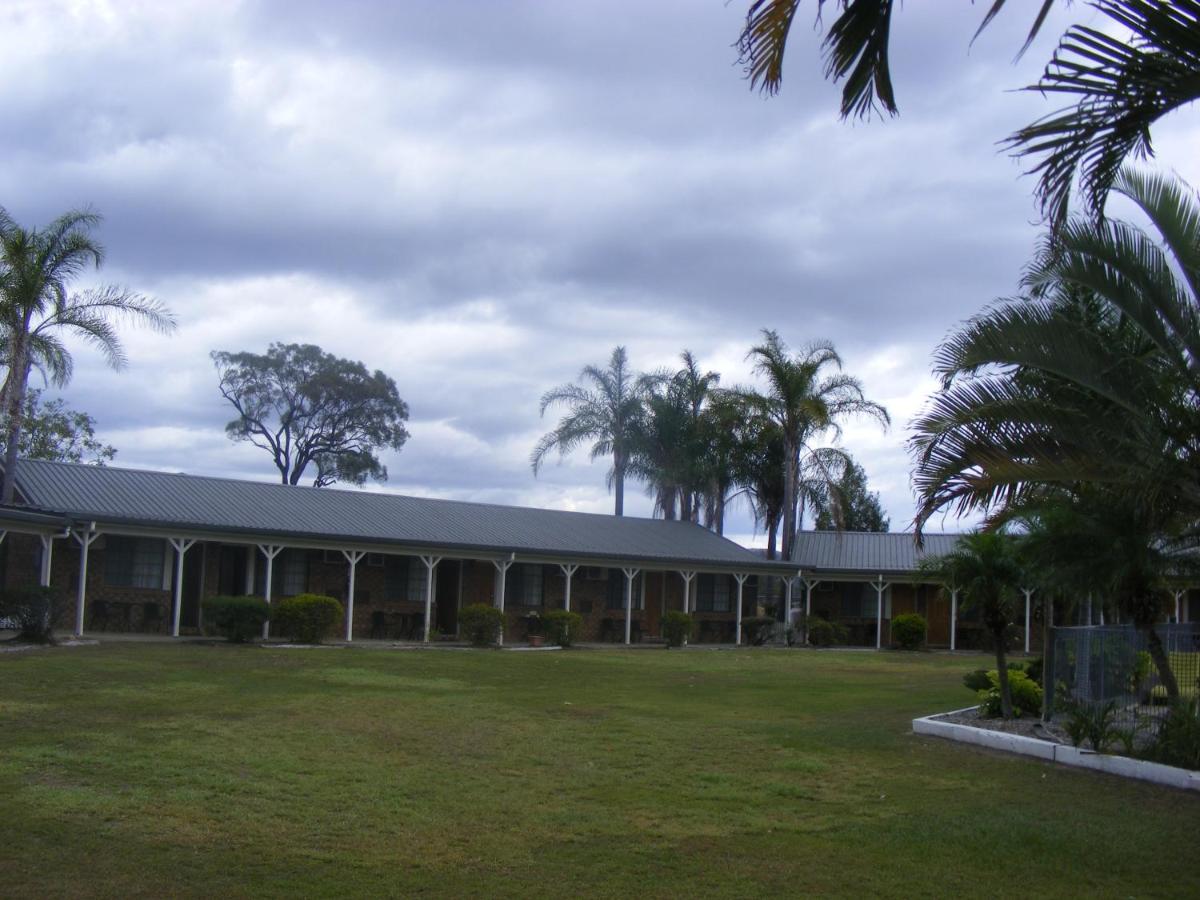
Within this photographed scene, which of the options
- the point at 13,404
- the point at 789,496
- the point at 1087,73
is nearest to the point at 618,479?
the point at 789,496

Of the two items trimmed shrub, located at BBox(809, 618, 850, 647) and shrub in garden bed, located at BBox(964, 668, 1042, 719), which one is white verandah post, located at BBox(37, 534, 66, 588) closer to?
shrub in garden bed, located at BBox(964, 668, 1042, 719)

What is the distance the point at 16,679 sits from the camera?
15.4 m

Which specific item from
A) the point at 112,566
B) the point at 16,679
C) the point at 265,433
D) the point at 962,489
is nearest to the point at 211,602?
the point at 112,566

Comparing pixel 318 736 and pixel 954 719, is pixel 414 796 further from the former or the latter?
pixel 954 719

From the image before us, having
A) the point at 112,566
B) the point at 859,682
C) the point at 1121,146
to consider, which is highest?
the point at 1121,146

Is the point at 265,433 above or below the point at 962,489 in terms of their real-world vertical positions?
above

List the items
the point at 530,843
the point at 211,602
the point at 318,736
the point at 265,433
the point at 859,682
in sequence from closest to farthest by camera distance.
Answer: the point at 530,843
the point at 318,736
the point at 859,682
the point at 211,602
the point at 265,433

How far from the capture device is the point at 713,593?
122 feet

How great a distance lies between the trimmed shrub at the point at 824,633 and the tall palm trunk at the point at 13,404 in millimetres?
23143

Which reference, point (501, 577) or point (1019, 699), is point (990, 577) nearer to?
point (1019, 699)

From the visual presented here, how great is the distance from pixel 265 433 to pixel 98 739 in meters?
46.8

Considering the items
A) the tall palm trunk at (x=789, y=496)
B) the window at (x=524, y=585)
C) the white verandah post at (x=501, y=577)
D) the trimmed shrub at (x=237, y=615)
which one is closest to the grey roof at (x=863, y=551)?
the tall palm trunk at (x=789, y=496)

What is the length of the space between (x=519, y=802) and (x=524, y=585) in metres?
23.0

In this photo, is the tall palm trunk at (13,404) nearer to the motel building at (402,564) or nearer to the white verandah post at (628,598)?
the motel building at (402,564)
